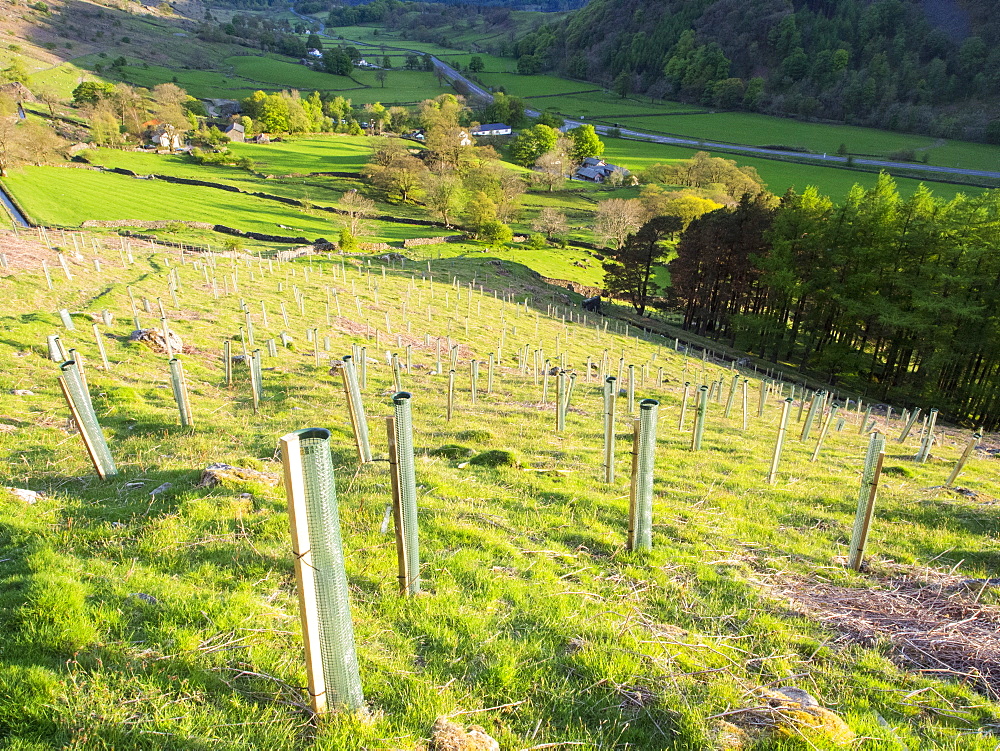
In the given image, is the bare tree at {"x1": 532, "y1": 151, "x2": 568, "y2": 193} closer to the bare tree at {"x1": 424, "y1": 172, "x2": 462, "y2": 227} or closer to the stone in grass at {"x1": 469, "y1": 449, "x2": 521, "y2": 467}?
the bare tree at {"x1": 424, "y1": 172, "x2": 462, "y2": 227}

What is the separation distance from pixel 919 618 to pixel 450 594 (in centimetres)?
522

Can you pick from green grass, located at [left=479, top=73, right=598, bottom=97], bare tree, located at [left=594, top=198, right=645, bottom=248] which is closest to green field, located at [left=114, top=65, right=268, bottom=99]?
green grass, located at [left=479, top=73, right=598, bottom=97]

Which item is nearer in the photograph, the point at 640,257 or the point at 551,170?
the point at 640,257

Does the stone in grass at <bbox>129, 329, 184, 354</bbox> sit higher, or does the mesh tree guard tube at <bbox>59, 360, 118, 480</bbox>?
the mesh tree guard tube at <bbox>59, 360, 118, 480</bbox>

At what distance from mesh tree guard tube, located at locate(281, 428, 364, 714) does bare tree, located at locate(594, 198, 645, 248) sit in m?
72.0

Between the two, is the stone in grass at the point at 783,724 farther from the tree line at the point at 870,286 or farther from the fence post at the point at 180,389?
the tree line at the point at 870,286

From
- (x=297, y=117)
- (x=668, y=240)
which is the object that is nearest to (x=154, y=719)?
(x=668, y=240)

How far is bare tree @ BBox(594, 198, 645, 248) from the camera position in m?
73.9

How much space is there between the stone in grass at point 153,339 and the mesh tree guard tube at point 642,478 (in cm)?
1605

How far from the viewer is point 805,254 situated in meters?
39.5

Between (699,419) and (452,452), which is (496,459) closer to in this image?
(452,452)

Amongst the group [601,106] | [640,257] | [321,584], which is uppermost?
[601,106]

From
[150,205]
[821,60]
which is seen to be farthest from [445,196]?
[821,60]

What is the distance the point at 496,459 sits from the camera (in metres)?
10.3
